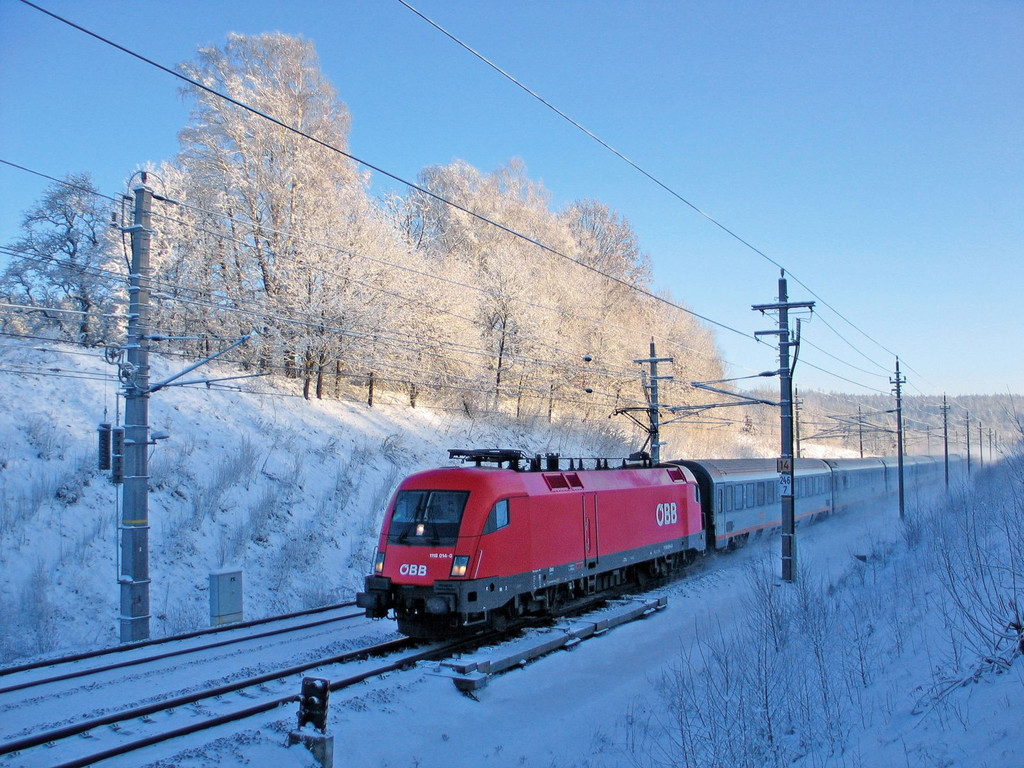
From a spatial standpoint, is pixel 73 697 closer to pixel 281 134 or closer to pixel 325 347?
pixel 325 347

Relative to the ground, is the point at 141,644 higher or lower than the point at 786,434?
lower

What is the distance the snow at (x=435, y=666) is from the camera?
24.5 feet

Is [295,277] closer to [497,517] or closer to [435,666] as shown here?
[497,517]

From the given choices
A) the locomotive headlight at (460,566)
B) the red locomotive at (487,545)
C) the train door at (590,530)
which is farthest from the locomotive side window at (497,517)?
the train door at (590,530)

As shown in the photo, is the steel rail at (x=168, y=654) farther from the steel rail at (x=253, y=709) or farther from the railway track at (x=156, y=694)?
the steel rail at (x=253, y=709)

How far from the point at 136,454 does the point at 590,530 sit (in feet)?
27.2

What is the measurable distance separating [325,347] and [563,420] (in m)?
16.5

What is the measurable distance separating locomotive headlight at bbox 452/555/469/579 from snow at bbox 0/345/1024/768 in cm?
149

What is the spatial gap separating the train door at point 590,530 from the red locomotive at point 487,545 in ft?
A: 0.06

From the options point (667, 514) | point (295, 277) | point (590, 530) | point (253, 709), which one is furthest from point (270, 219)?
point (253, 709)

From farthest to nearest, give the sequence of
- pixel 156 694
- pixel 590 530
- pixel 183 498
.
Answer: pixel 183 498 < pixel 590 530 < pixel 156 694

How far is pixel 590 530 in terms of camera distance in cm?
1477

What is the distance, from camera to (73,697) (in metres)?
9.10

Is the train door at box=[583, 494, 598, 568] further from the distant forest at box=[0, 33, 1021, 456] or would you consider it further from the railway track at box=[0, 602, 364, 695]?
the distant forest at box=[0, 33, 1021, 456]
